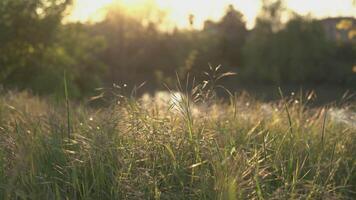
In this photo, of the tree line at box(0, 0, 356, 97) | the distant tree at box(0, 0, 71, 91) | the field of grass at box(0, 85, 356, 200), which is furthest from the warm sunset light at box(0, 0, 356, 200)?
the tree line at box(0, 0, 356, 97)

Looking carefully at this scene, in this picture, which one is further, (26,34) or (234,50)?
(234,50)

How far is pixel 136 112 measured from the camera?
3463mm

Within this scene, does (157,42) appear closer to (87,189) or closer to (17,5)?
(17,5)

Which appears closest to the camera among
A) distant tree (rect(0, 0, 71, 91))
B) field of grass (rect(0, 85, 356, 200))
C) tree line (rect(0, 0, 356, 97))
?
field of grass (rect(0, 85, 356, 200))

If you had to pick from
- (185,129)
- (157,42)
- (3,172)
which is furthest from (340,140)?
(157,42)

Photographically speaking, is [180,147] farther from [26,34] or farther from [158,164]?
[26,34]

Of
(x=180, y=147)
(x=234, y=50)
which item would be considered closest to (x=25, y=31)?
(x=180, y=147)

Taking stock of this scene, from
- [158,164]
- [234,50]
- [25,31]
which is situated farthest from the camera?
[234,50]

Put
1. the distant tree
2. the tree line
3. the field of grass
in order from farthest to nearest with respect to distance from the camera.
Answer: the tree line
the distant tree
the field of grass

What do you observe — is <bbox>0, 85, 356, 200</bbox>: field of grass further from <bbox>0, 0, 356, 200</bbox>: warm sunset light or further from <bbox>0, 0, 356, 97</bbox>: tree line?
<bbox>0, 0, 356, 97</bbox>: tree line

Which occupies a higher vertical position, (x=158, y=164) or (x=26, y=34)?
(x=26, y=34)

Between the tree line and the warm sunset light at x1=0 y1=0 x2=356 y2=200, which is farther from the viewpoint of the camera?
the tree line

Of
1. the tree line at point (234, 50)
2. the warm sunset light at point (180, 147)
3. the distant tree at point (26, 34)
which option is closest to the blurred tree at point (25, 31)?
the distant tree at point (26, 34)

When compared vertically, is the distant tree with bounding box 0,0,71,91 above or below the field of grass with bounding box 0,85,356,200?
above
